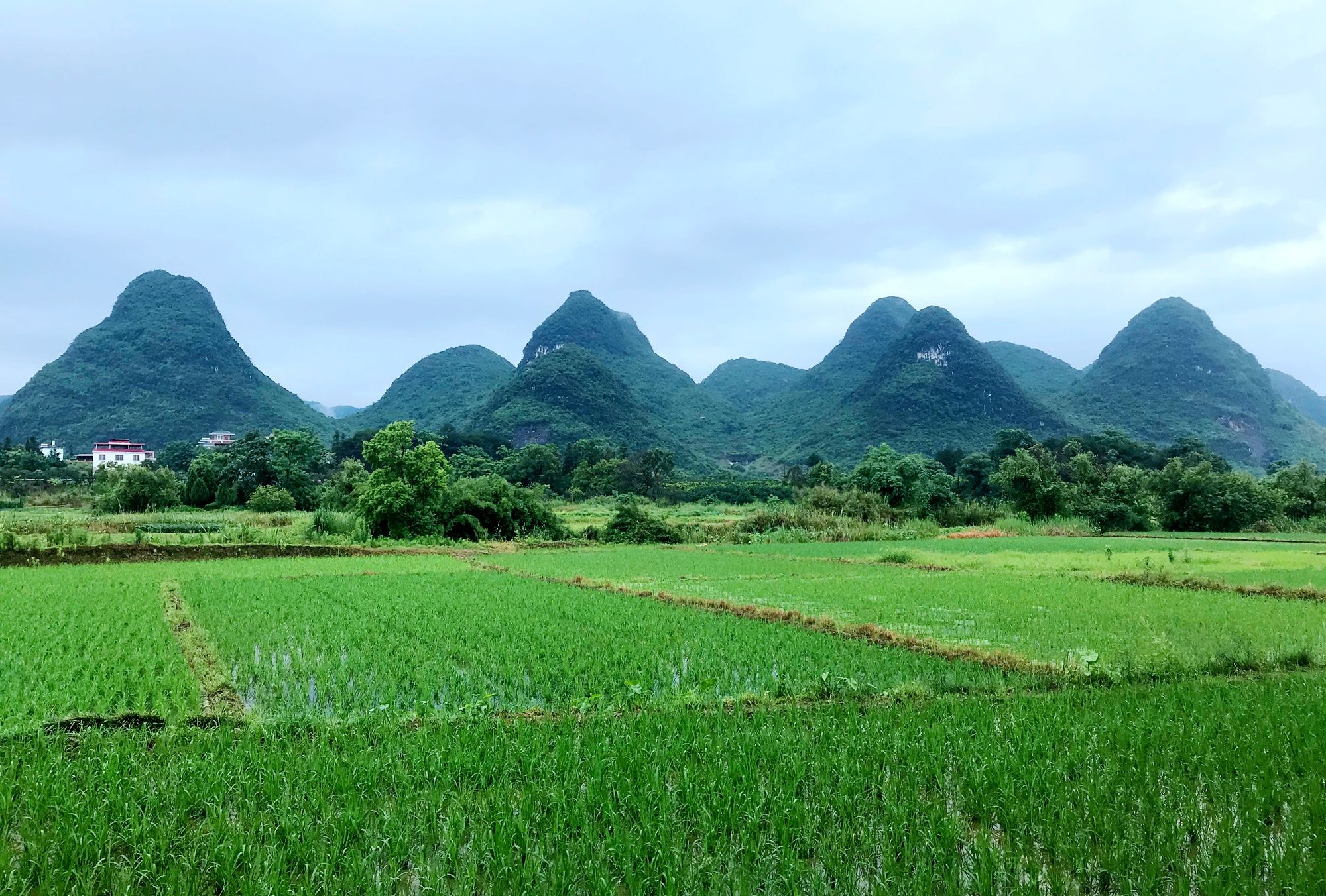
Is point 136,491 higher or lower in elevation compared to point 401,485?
→ lower

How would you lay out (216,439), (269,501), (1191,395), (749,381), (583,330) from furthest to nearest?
(749,381)
(583,330)
(1191,395)
(216,439)
(269,501)

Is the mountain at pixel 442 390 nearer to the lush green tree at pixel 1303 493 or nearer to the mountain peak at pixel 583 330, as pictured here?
the mountain peak at pixel 583 330

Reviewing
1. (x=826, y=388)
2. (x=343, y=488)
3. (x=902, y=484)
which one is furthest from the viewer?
(x=826, y=388)

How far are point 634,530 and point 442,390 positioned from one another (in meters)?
79.2

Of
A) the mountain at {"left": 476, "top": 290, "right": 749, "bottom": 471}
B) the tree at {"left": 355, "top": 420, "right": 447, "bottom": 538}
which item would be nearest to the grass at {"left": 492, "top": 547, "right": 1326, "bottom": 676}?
the tree at {"left": 355, "top": 420, "right": 447, "bottom": 538}

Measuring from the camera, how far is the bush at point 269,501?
3891 cm

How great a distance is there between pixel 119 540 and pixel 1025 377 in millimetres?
116421

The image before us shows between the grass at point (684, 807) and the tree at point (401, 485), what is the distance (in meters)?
22.6

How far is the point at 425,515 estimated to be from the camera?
28.1m

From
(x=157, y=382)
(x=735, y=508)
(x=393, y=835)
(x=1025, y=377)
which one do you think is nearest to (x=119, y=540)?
(x=393, y=835)

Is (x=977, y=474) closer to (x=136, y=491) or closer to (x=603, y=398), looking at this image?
(x=603, y=398)

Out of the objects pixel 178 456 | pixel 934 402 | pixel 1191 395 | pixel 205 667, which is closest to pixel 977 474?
pixel 934 402

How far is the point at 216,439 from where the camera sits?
7025 centimetres

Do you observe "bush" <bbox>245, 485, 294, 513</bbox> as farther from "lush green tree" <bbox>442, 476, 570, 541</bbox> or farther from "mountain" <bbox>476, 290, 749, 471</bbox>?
"mountain" <bbox>476, 290, 749, 471</bbox>
